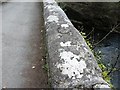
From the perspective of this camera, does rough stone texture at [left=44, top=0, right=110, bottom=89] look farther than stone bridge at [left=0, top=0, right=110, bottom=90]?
No

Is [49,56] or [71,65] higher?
[71,65]

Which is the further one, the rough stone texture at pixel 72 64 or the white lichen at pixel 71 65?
the white lichen at pixel 71 65

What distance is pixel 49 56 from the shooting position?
390 centimetres

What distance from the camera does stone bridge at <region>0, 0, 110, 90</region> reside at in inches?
119

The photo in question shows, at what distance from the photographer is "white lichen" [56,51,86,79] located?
9.91 ft

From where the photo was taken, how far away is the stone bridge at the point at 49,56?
301 cm

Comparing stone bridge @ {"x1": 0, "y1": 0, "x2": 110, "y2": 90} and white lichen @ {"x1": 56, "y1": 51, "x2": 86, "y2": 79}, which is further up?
white lichen @ {"x1": 56, "y1": 51, "x2": 86, "y2": 79}

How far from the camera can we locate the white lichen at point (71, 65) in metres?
3.02

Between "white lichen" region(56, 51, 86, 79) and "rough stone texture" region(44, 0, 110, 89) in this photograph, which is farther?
"white lichen" region(56, 51, 86, 79)

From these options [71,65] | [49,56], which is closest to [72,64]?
[71,65]

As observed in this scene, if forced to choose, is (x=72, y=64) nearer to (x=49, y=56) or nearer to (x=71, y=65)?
(x=71, y=65)

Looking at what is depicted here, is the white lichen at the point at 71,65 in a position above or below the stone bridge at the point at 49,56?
above

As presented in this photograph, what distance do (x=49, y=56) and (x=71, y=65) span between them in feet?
2.48

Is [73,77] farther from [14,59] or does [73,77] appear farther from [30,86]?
[14,59]
